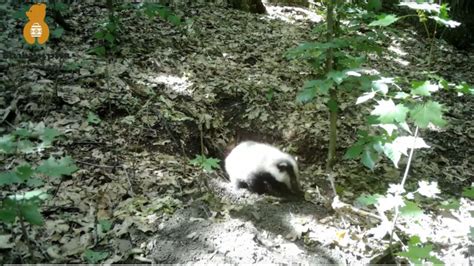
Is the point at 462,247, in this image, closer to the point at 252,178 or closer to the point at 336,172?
the point at 336,172

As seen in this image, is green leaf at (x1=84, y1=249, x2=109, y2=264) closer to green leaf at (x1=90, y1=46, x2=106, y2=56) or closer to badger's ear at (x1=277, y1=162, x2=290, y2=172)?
badger's ear at (x1=277, y1=162, x2=290, y2=172)

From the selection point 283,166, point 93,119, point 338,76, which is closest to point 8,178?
point 93,119

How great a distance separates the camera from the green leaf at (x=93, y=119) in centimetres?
437

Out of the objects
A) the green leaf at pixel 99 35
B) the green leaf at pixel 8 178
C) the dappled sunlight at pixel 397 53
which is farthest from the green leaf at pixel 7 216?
the dappled sunlight at pixel 397 53

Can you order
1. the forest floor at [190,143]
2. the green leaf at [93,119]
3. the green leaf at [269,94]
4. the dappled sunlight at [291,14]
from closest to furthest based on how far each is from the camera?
the forest floor at [190,143] < the green leaf at [93,119] < the green leaf at [269,94] < the dappled sunlight at [291,14]

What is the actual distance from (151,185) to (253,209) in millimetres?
1026

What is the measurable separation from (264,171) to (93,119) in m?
2.02

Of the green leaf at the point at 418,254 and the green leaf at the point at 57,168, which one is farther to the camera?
the green leaf at the point at 418,254

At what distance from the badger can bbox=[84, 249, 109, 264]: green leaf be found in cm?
176

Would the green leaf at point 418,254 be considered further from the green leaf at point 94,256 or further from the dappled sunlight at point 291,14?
the dappled sunlight at point 291,14

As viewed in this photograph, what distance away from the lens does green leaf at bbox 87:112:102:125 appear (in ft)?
14.3

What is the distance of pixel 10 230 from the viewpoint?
2.99 metres

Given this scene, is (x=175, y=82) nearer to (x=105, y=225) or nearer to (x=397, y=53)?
(x=105, y=225)

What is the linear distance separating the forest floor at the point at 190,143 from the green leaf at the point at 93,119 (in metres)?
0.02
